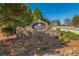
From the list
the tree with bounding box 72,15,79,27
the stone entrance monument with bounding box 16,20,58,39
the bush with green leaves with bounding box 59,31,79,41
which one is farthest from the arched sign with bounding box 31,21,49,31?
the tree with bounding box 72,15,79,27

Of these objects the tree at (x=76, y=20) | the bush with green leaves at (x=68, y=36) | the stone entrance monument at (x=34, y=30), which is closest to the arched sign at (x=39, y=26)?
the stone entrance monument at (x=34, y=30)

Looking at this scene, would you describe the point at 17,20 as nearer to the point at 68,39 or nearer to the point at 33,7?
the point at 33,7

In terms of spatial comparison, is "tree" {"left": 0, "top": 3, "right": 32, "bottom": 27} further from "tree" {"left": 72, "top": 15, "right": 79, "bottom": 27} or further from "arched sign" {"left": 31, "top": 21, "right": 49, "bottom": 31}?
"tree" {"left": 72, "top": 15, "right": 79, "bottom": 27}

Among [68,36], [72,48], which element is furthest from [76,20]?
[72,48]

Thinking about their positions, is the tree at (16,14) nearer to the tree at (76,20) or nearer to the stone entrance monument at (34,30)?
the stone entrance monument at (34,30)

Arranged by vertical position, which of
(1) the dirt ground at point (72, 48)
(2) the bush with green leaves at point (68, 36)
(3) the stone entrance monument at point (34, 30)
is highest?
(3) the stone entrance monument at point (34, 30)

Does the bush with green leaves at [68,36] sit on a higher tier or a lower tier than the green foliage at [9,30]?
lower

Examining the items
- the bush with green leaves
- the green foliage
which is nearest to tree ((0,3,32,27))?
the green foliage

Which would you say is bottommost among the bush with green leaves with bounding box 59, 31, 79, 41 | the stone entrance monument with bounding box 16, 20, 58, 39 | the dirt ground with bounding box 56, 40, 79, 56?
the dirt ground with bounding box 56, 40, 79, 56

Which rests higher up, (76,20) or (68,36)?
(76,20)

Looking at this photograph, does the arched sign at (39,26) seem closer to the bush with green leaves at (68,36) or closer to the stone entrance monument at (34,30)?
the stone entrance monument at (34,30)

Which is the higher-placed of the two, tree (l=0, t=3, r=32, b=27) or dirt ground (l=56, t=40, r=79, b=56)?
tree (l=0, t=3, r=32, b=27)

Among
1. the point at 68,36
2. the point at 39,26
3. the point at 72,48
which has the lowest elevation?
the point at 72,48

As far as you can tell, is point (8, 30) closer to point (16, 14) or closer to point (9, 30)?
point (9, 30)
